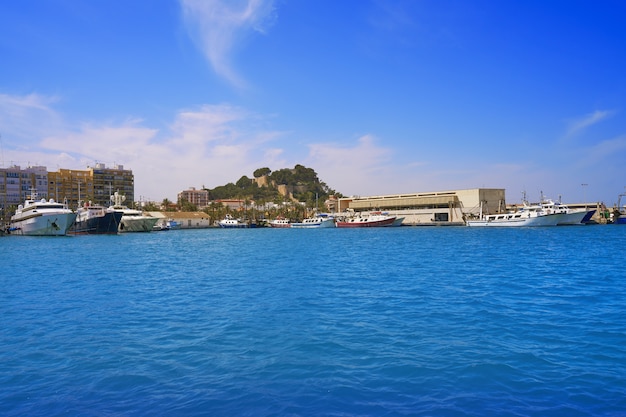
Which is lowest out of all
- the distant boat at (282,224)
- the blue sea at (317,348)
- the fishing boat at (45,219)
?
the blue sea at (317,348)

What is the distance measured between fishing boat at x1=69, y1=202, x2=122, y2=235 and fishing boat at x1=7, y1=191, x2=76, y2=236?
4.23 meters

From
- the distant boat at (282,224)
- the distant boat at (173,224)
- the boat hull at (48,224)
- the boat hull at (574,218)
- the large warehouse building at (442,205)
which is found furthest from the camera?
the distant boat at (282,224)

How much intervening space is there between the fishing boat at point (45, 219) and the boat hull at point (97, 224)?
178 inches

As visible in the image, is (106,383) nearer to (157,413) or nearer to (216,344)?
(157,413)

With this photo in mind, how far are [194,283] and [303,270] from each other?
6819mm

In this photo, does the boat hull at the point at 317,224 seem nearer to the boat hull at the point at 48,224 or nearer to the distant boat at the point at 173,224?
the distant boat at the point at 173,224

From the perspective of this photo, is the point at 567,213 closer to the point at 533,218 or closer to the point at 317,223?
the point at 533,218

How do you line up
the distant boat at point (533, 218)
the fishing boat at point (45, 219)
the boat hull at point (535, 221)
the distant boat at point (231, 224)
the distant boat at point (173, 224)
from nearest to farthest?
the fishing boat at point (45, 219) < the distant boat at point (533, 218) < the boat hull at point (535, 221) < the distant boat at point (173, 224) < the distant boat at point (231, 224)

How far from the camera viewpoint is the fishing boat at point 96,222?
77875 mm

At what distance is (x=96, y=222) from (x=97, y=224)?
46 cm

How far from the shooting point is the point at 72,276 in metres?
24.2

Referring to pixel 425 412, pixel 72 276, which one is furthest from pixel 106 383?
pixel 72 276

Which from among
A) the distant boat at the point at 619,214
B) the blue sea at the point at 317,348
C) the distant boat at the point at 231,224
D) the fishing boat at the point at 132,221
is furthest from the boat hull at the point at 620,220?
the blue sea at the point at 317,348

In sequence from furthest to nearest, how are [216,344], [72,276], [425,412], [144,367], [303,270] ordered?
[303,270]
[72,276]
[216,344]
[144,367]
[425,412]
